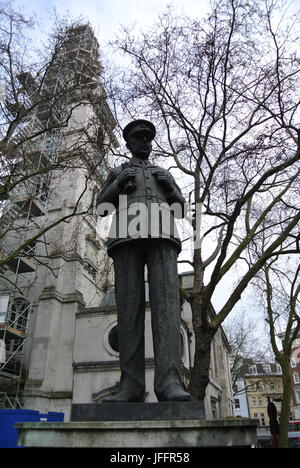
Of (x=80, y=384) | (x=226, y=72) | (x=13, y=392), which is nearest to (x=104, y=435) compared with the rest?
(x=226, y=72)

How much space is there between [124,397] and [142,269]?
123 centimetres

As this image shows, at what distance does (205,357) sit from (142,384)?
7.07 meters

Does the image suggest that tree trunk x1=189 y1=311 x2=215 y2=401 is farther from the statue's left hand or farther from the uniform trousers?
the statue's left hand

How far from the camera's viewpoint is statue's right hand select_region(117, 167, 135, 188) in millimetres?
3861

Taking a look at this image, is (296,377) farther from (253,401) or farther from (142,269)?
(142,269)

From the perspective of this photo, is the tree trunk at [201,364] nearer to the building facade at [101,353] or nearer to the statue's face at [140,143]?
the statue's face at [140,143]

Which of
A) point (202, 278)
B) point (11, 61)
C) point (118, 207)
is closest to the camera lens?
point (118, 207)

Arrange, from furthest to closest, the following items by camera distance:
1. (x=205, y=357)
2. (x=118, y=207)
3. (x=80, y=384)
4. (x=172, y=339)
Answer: (x=80, y=384)
(x=205, y=357)
(x=118, y=207)
(x=172, y=339)

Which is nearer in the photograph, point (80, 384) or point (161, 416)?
point (161, 416)

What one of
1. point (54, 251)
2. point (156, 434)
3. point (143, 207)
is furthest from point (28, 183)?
point (156, 434)

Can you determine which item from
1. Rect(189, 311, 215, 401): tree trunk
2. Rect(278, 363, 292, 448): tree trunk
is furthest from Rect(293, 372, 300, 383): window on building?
Rect(189, 311, 215, 401): tree trunk

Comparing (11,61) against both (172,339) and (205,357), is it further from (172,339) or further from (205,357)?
(172,339)

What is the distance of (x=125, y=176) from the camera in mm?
3855

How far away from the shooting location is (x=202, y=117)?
40.3ft
